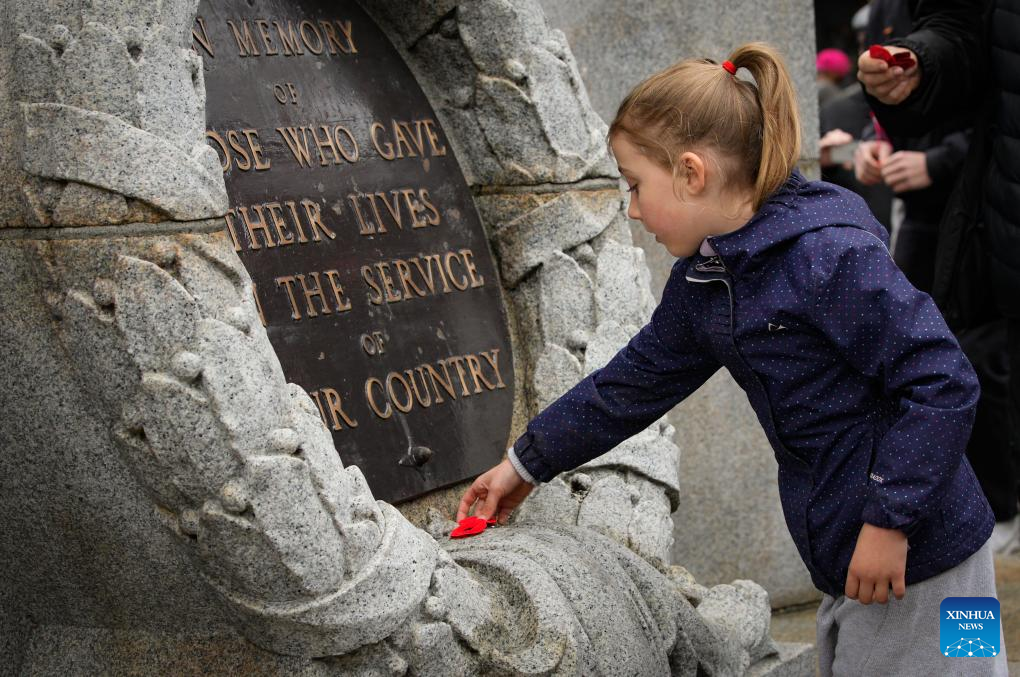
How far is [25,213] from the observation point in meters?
2.45

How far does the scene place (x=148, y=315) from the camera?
7.83 feet

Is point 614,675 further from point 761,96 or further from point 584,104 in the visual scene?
point 584,104

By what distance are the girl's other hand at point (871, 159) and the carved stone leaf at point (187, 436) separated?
3.26 m

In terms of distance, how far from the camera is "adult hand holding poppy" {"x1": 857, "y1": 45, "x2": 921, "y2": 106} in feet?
13.4

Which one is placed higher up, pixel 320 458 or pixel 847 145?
pixel 320 458

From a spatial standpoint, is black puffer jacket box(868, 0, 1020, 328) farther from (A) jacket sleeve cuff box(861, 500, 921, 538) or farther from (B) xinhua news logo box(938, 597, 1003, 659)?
(A) jacket sleeve cuff box(861, 500, 921, 538)

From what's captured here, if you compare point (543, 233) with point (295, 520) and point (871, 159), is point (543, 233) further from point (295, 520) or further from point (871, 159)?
point (871, 159)

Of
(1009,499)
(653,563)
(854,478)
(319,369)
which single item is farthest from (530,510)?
(1009,499)

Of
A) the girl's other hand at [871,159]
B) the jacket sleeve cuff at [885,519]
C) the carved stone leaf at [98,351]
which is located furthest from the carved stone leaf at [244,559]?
the girl's other hand at [871,159]

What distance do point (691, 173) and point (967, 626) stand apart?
0.93 metres

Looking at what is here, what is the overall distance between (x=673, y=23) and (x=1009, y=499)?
2.28m

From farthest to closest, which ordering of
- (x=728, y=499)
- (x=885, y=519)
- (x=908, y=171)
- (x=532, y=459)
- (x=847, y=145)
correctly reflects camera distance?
(x=847, y=145)
(x=908, y=171)
(x=728, y=499)
(x=532, y=459)
(x=885, y=519)

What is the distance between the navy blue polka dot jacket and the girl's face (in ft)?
0.20

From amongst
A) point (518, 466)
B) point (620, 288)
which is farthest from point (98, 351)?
point (620, 288)
